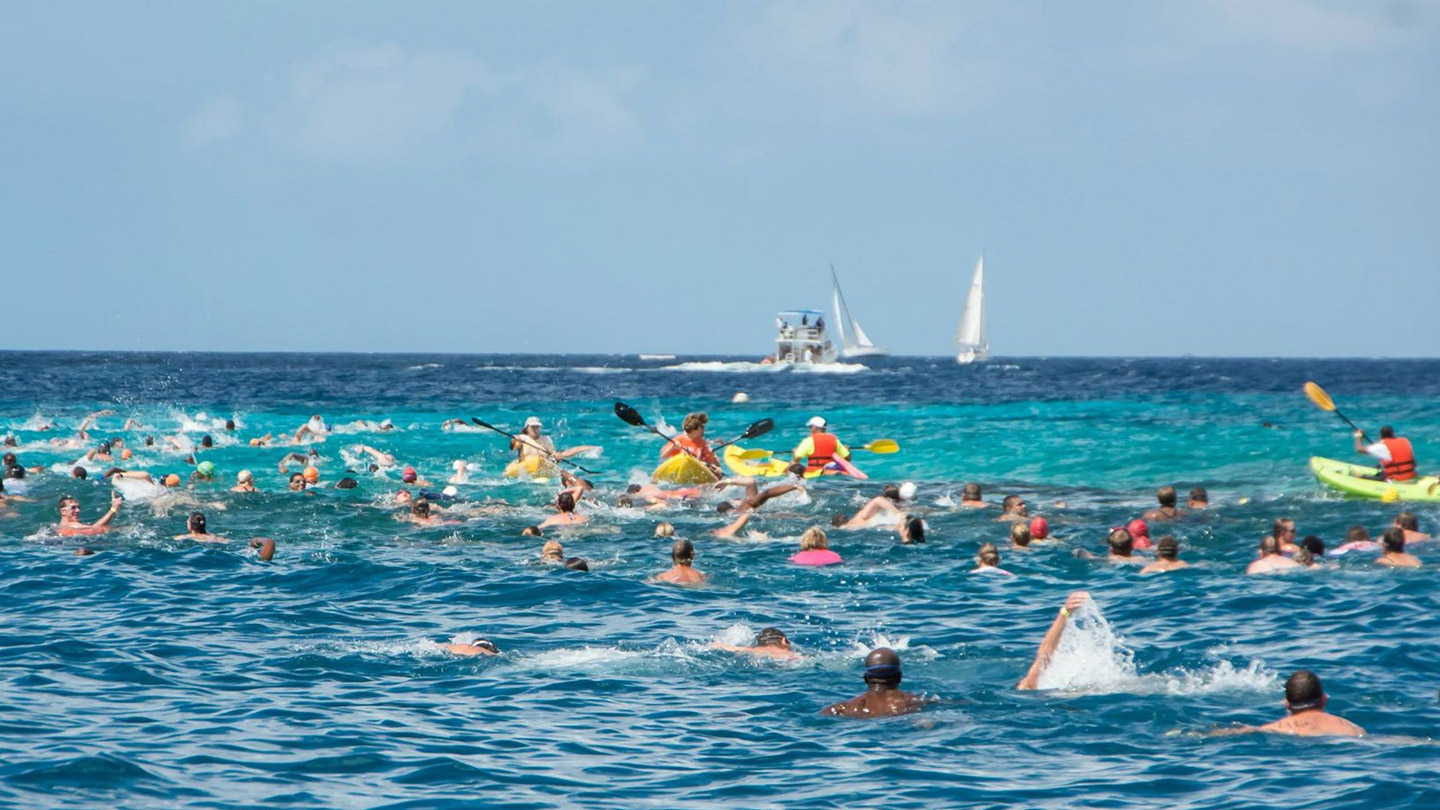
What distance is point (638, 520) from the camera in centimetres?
2225

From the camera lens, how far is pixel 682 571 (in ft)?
53.9

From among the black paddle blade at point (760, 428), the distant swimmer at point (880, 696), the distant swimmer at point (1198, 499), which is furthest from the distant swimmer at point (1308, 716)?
the black paddle blade at point (760, 428)

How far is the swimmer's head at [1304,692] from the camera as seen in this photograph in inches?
377

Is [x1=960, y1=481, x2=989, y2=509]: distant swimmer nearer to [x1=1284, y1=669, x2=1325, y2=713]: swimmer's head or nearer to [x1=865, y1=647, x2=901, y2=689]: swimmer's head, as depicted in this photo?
[x1=865, y1=647, x2=901, y2=689]: swimmer's head

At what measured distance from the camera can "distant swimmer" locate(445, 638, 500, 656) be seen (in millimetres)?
12363

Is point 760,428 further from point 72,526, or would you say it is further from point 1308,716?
point 1308,716

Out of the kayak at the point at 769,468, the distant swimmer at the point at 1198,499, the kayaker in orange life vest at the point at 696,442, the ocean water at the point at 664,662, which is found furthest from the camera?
the kayak at the point at 769,468

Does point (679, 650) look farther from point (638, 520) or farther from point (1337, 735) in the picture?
point (638, 520)

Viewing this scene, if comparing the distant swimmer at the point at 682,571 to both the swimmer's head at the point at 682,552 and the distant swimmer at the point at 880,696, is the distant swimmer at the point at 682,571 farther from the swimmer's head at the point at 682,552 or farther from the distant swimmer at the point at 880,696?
the distant swimmer at the point at 880,696

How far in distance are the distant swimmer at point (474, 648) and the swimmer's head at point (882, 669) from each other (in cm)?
376

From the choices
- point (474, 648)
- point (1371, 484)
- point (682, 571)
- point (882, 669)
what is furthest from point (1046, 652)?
point (1371, 484)

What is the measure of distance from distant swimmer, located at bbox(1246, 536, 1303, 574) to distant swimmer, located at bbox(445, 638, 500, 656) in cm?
935

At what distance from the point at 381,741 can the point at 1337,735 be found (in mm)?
6618

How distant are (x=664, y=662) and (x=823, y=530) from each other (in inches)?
329
